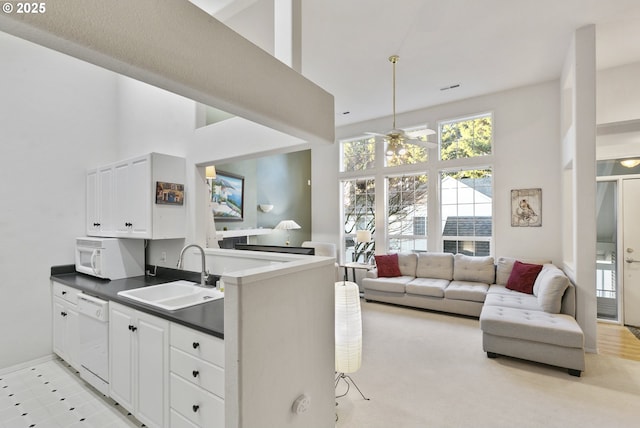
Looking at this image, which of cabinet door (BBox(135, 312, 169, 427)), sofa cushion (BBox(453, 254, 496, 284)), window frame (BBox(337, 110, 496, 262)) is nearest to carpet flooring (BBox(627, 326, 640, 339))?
sofa cushion (BBox(453, 254, 496, 284))

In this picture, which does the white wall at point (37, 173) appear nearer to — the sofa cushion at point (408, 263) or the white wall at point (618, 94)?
the sofa cushion at point (408, 263)

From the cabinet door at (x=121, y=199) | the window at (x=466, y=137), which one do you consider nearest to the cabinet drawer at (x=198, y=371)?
the cabinet door at (x=121, y=199)

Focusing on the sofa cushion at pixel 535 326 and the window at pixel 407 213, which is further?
the window at pixel 407 213

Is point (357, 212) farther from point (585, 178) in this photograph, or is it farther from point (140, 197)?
point (140, 197)

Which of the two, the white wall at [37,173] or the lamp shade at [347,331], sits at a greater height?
the white wall at [37,173]

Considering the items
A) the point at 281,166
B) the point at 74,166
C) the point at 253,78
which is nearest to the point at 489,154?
→ the point at 281,166

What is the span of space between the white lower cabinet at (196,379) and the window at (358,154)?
17.2 ft

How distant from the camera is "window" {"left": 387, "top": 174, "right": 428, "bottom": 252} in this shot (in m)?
5.81

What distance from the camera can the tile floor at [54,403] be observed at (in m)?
2.24

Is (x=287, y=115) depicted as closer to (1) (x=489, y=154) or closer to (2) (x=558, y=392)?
(2) (x=558, y=392)

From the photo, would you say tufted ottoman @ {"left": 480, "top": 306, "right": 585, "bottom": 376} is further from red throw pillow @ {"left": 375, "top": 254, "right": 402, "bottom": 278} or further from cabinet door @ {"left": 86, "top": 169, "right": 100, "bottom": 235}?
cabinet door @ {"left": 86, "top": 169, "right": 100, "bottom": 235}

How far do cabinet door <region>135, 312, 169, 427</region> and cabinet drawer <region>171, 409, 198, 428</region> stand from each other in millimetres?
69

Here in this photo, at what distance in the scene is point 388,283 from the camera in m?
5.05

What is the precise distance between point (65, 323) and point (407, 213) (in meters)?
5.43
